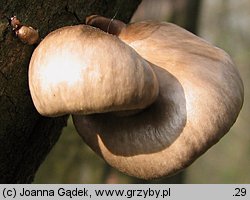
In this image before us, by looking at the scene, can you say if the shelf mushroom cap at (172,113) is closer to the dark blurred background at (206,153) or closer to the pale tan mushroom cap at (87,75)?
the pale tan mushroom cap at (87,75)

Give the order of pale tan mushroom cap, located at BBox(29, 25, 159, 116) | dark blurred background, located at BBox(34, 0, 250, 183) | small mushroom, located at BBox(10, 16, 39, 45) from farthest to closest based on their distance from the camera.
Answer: dark blurred background, located at BBox(34, 0, 250, 183)
small mushroom, located at BBox(10, 16, 39, 45)
pale tan mushroom cap, located at BBox(29, 25, 159, 116)

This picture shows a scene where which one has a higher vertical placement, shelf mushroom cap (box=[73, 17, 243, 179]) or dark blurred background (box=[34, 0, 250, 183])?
shelf mushroom cap (box=[73, 17, 243, 179])

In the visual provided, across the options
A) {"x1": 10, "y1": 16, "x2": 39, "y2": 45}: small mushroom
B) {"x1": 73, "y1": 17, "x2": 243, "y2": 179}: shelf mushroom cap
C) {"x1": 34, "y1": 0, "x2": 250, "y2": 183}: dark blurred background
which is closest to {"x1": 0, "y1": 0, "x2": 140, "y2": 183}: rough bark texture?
{"x1": 10, "y1": 16, "x2": 39, "y2": 45}: small mushroom

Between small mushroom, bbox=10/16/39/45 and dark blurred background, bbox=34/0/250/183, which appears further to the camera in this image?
dark blurred background, bbox=34/0/250/183

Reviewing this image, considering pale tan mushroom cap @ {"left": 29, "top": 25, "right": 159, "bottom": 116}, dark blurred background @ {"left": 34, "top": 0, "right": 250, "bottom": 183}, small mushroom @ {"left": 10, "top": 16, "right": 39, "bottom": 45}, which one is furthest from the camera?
dark blurred background @ {"left": 34, "top": 0, "right": 250, "bottom": 183}

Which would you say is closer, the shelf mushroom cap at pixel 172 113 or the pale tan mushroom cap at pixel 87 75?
the pale tan mushroom cap at pixel 87 75

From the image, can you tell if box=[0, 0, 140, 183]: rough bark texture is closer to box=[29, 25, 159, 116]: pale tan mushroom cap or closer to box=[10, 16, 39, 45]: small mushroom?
box=[10, 16, 39, 45]: small mushroom

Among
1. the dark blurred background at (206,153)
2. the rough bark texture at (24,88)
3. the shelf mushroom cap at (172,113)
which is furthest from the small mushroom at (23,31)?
the dark blurred background at (206,153)
